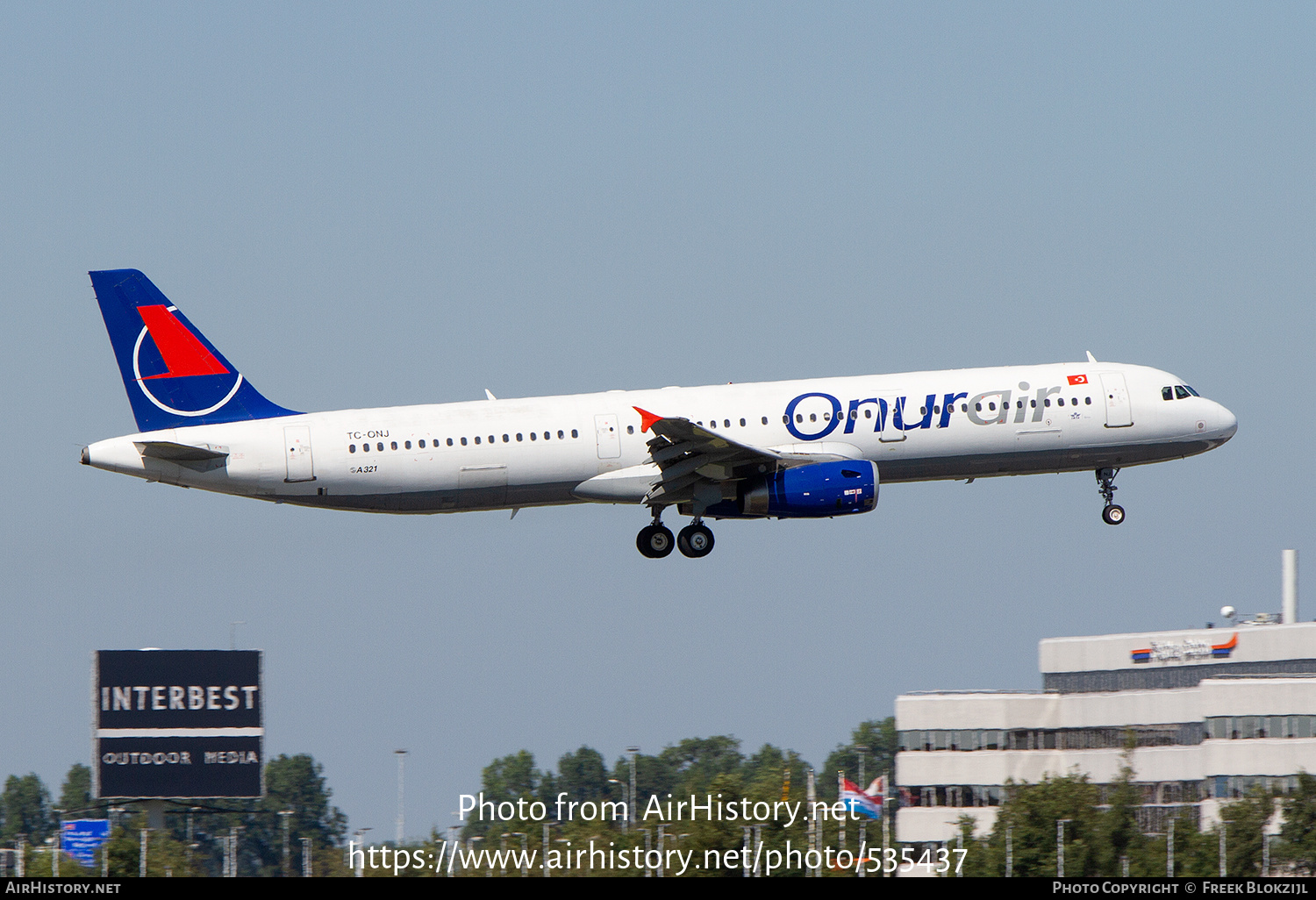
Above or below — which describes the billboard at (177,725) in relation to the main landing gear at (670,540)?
below

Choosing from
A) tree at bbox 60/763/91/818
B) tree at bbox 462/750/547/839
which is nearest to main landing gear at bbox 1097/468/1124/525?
tree at bbox 462/750/547/839

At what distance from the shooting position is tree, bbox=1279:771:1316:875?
71.4 metres

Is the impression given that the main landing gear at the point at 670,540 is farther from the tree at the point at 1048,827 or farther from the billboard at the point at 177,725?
the billboard at the point at 177,725

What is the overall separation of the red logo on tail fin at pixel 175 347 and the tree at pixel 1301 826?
161ft

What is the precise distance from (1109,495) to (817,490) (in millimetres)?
11597

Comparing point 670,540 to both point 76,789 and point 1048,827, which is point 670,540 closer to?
point 1048,827

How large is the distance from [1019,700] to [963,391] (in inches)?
1877

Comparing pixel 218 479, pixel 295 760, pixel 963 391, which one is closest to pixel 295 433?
pixel 218 479

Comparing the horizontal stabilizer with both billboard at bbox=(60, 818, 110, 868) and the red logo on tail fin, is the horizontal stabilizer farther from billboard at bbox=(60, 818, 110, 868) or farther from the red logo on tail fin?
billboard at bbox=(60, 818, 110, 868)

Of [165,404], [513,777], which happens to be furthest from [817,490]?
[513,777]

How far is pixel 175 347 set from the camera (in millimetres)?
51562

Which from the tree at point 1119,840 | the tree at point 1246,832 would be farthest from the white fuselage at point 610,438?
the tree at point 1246,832

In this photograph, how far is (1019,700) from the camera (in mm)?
95062

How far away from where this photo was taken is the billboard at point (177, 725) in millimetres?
94250
